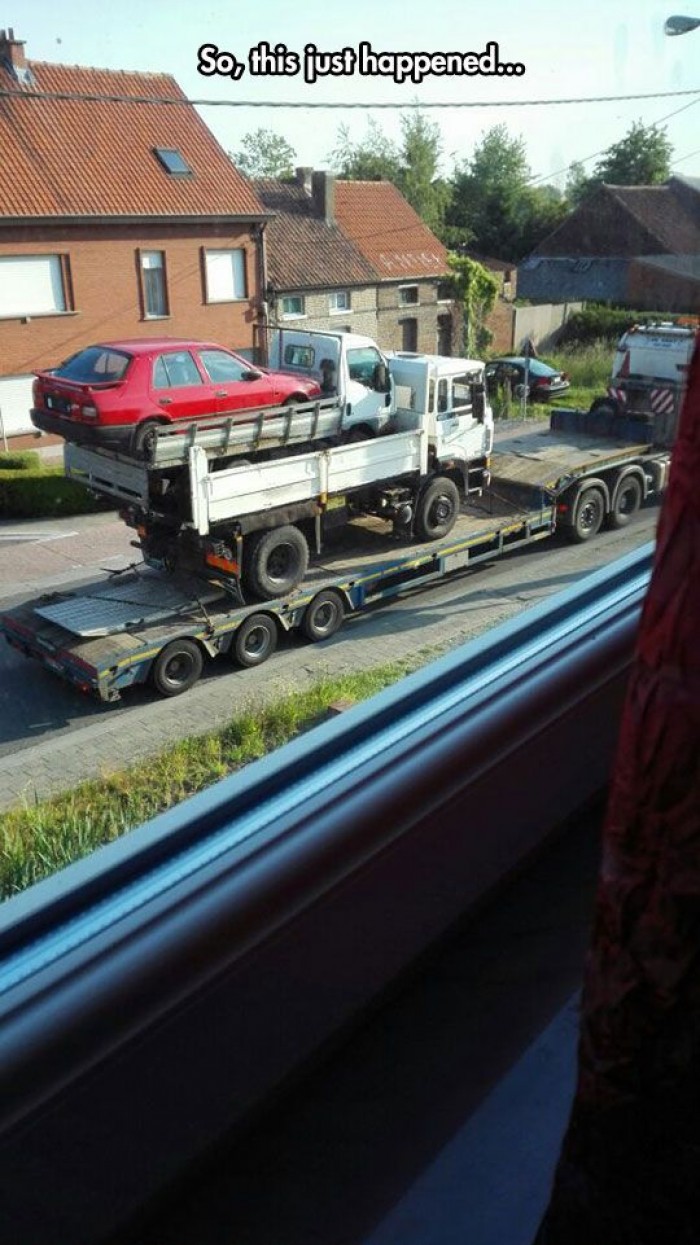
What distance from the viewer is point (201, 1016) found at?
783 millimetres

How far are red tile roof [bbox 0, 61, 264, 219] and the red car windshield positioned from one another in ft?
1.29

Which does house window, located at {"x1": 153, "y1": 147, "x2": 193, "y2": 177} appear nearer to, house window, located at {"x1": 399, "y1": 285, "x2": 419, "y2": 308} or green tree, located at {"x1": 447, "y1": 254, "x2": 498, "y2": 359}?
green tree, located at {"x1": 447, "y1": 254, "x2": 498, "y2": 359}

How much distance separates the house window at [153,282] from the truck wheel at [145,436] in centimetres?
264

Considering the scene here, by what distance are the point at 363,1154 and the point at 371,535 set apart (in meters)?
4.44

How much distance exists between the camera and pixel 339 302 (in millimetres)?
2113

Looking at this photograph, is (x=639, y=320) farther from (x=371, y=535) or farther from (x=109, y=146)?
(x=371, y=535)

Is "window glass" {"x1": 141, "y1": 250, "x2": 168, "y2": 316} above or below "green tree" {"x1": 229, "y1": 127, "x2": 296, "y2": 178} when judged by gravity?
below

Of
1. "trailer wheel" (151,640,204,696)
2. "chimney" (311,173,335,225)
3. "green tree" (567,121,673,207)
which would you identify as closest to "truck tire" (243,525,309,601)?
"trailer wheel" (151,640,204,696)

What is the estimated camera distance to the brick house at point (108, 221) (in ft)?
3.28

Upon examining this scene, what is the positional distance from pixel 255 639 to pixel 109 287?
120 inches

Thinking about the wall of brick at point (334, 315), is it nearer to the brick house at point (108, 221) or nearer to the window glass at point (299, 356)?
the brick house at point (108, 221)

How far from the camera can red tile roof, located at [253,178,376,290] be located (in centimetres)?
138

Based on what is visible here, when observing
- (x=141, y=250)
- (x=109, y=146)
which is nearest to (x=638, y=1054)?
(x=109, y=146)

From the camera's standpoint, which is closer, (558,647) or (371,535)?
(558,647)
